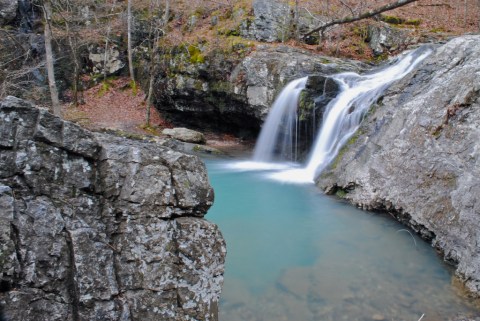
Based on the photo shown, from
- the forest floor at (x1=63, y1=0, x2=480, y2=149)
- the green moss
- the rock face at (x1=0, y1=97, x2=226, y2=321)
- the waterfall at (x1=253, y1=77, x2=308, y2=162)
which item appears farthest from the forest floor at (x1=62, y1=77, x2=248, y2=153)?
the rock face at (x1=0, y1=97, x2=226, y2=321)

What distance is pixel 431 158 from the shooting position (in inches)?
223

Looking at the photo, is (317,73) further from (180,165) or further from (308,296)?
(180,165)

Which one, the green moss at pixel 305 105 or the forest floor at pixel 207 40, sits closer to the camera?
the green moss at pixel 305 105

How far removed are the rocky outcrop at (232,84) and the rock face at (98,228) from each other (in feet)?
31.3

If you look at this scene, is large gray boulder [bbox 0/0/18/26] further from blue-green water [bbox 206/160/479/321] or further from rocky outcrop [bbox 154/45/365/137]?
blue-green water [bbox 206/160/479/321]

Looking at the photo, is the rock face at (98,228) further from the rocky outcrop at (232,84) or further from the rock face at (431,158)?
the rocky outcrop at (232,84)

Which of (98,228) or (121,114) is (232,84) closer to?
(121,114)

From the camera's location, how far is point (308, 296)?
4133mm

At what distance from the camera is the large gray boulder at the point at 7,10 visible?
16.0 meters

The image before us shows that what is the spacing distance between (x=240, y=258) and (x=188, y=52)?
10856mm

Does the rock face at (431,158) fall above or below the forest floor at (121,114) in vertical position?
above

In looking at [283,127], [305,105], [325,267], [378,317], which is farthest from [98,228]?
[283,127]

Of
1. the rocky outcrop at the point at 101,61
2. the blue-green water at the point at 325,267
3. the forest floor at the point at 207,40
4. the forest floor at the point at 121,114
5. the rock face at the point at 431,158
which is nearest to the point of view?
the blue-green water at the point at 325,267

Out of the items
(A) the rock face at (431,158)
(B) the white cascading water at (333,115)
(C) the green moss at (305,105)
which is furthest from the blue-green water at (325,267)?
(C) the green moss at (305,105)
